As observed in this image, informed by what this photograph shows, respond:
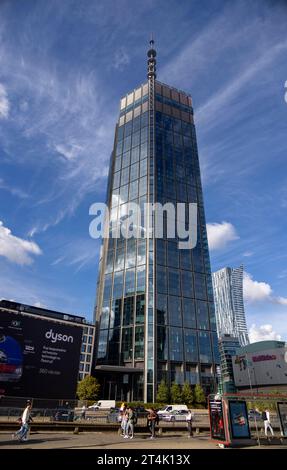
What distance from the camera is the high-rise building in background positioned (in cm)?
8012

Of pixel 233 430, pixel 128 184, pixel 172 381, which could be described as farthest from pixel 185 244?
pixel 233 430

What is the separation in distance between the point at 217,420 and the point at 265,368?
128 metres

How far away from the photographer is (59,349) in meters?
41.6

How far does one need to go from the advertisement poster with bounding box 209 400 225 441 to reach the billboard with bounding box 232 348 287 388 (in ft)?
372

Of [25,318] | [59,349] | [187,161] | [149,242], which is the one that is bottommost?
[59,349]

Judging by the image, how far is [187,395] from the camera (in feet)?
239

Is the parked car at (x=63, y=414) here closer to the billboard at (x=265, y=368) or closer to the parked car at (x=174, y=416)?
the parked car at (x=174, y=416)

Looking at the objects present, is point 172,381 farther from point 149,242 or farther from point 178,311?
point 149,242

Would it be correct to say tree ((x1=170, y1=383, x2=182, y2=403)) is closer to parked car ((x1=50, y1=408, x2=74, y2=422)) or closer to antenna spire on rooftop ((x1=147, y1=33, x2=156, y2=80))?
parked car ((x1=50, y1=408, x2=74, y2=422))

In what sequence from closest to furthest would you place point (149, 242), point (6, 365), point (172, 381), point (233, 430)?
point (233, 430), point (6, 365), point (172, 381), point (149, 242)

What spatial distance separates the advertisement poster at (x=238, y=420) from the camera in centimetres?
1564

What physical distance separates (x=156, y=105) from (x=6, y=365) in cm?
10639

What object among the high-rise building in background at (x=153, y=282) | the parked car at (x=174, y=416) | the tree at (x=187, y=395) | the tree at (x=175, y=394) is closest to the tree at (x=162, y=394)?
the tree at (x=175, y=394)

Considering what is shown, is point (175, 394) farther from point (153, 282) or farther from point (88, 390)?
point (153, 282)
